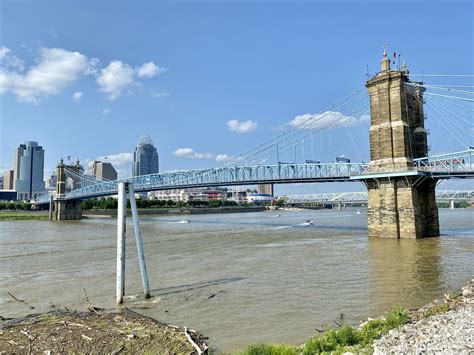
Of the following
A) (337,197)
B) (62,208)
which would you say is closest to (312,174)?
(62,208)

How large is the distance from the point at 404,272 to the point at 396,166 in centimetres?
1685

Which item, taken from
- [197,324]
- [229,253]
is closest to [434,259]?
[229,253]

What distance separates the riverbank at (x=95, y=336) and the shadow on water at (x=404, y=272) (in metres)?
6.50

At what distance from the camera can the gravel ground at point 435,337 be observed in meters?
6.25

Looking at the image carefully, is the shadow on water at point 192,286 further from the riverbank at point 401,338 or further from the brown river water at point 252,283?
the riverbank at point 401,338

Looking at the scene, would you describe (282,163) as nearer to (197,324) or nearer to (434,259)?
(434,259)

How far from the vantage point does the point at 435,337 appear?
273 inches

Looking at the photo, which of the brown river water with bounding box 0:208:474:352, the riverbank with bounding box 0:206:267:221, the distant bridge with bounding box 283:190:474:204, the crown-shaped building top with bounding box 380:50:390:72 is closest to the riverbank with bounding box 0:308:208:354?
the brown river water with bounding box 0:208:474:352

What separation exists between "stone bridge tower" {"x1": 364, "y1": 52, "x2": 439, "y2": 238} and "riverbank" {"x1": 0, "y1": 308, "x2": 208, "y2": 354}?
26761mm

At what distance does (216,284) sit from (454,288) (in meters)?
9.03

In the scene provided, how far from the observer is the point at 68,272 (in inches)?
755

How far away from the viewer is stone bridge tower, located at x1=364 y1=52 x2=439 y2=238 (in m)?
31.5

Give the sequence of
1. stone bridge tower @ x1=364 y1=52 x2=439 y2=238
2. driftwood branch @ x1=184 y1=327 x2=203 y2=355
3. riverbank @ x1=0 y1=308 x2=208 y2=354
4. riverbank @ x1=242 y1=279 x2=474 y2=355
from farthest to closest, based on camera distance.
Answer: stone bridge tower @ x1=364 y1=52 x2=439 y2=238 → riverbank @ x1=0 y1=308 x2=208 y2=354 → driftwood branch @ x1=184 y1=327 x2=203 y2=355 → riverbank @ x1=242 y1=279 x2=474 y2=355

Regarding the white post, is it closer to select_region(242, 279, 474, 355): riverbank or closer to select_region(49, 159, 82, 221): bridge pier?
select_region(242, 279, 474, 355): riverbank
